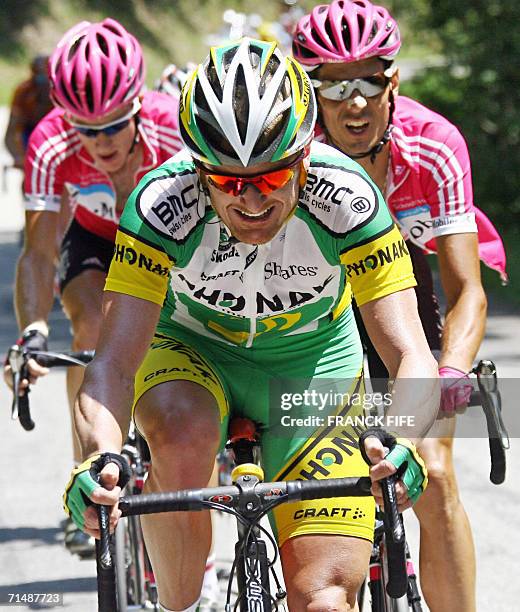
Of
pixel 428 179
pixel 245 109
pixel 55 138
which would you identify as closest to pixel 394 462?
pixel 245 109

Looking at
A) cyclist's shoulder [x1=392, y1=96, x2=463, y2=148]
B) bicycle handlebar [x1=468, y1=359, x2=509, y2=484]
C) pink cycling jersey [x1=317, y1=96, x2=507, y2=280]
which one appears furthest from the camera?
cyclist's shoulder [x1=392, y1=96, x2=463, y2=148]

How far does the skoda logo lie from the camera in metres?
3.42

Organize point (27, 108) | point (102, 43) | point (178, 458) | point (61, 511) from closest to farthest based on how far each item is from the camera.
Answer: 1. point (178, 458)
2. point (102, 43)
3. point (61, 511)
4. point (27, 108)

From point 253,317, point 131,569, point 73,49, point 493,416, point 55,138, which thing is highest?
point 73,49

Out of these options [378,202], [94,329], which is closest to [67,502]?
[378,202]

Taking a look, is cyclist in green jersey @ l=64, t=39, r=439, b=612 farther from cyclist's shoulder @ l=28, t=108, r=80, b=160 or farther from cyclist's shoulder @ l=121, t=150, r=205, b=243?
cyclist's shoulder @ l=28, t=108, r=80, b=160

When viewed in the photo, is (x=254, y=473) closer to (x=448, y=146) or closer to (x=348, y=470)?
(x=348, y=470)

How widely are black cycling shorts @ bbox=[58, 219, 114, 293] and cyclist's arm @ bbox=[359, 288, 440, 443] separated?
2517mm

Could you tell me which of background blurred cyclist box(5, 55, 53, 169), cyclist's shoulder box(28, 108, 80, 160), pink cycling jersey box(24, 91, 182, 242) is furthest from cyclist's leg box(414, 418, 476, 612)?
background blurred cyclist box(5, 55, 53, 169)

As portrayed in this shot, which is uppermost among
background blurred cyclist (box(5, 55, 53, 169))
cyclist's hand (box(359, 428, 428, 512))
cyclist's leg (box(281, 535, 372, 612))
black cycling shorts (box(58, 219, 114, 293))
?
background blurred cyclist (box(5, 55, 53, 169))

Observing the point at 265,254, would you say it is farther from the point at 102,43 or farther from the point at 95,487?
the point at 102,43

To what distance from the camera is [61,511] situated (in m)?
6.61

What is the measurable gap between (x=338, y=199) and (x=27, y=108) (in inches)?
349

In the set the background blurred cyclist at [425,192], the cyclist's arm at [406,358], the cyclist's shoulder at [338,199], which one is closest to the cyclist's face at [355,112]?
the background blurred cyclist at [425,192]
